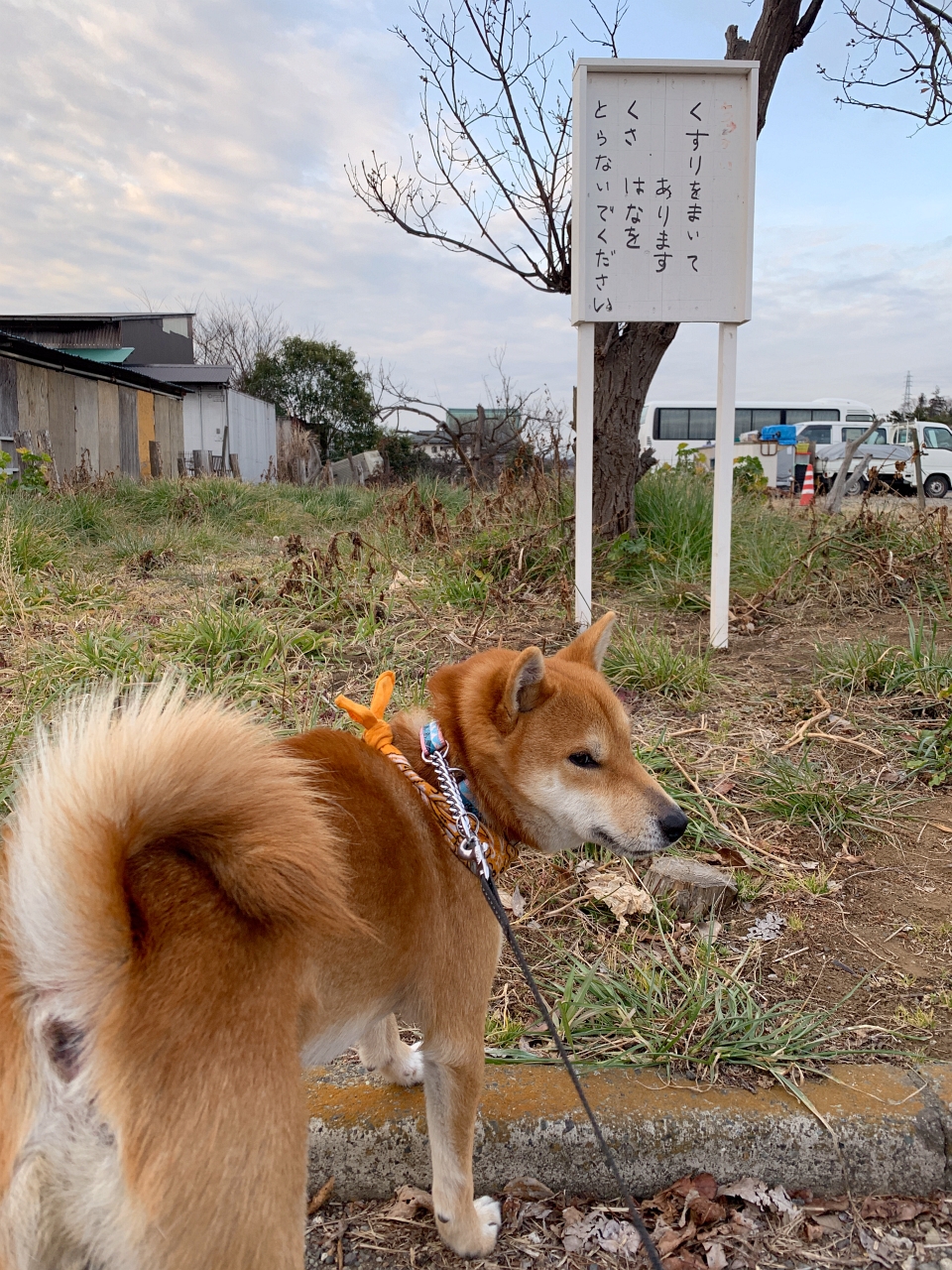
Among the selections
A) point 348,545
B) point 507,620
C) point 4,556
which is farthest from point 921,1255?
point 348,545

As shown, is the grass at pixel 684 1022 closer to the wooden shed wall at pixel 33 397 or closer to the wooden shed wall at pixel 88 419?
the wooden shed wall at pixel 33 397

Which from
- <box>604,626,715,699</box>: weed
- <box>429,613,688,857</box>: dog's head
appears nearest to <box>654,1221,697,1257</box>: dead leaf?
<box>429,613,688,857</box>: dog's head

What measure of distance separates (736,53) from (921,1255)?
23.7 ft

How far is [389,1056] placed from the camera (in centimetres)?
212

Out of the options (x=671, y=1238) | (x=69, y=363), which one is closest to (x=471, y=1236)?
(x=671, y=1238)

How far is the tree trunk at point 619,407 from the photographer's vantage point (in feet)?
19.9

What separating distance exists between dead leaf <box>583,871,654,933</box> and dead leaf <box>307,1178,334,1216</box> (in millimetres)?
1152

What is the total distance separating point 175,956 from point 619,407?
18.4 ft

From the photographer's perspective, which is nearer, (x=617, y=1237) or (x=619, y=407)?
(x=617, y=1237)

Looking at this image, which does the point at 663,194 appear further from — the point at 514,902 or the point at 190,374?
the point at 190,374

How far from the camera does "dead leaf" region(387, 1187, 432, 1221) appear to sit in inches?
75.7

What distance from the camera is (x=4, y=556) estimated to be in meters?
5.62

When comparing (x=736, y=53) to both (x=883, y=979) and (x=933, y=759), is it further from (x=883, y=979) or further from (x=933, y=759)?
(x=883, y=979)

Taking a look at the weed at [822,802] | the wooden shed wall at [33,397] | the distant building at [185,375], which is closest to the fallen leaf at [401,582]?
the weed at [822,802]
